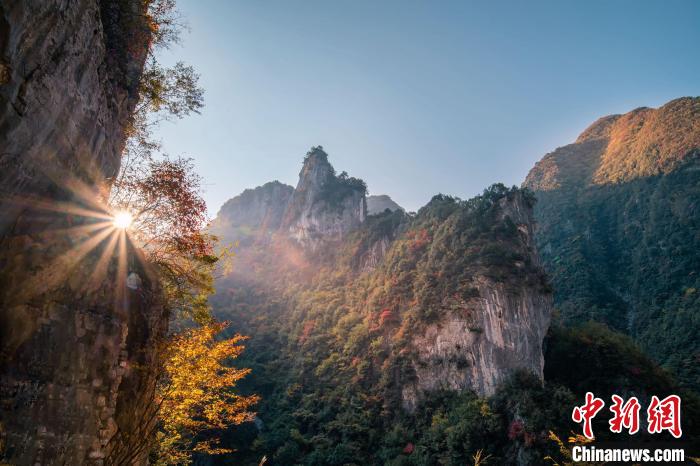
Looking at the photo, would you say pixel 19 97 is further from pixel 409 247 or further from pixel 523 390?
pixel 409 247

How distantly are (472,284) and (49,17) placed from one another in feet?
95.3

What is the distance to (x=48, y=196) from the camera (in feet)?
18.8

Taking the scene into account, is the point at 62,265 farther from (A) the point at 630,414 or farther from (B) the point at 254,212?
(B) the point at 254,212

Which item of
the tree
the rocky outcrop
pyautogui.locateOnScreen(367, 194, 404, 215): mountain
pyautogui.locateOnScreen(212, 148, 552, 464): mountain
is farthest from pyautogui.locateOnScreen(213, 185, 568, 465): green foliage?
pyautogui.locateOnScreen(367, 194, 404, 215): mountain

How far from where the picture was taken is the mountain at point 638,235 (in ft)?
139

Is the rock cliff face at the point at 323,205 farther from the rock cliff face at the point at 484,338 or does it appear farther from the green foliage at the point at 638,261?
the rock cliff face at the point at 484,338

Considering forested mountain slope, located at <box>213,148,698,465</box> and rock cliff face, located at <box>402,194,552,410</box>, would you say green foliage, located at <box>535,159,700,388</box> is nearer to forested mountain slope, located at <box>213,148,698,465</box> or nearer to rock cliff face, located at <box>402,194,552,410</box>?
forested mountain slope, located at <box>213,148,698,465</box>

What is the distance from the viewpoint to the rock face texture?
15.9 feet

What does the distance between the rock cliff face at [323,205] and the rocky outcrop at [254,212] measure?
55.4 ft

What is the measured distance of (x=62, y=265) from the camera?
229 inches

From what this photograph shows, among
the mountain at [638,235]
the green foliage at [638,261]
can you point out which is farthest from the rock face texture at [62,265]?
the mountain at [638,235]

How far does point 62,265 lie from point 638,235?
72712 mm

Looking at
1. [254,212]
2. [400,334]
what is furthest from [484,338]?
[254,212]

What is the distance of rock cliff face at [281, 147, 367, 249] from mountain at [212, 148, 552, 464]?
10.5 metres
